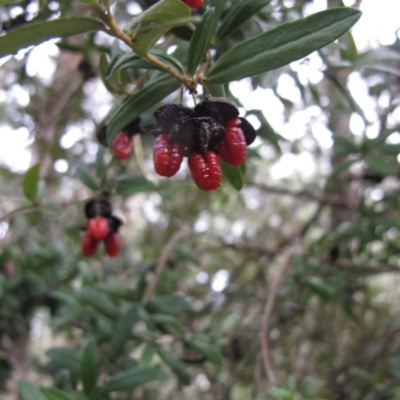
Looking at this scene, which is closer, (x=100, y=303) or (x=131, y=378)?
(x=131, y=378)

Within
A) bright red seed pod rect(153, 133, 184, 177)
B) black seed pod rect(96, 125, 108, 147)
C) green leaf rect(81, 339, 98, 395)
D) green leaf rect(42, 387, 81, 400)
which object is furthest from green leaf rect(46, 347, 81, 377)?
bright red seed pod rect(153, 133, 184, 177)

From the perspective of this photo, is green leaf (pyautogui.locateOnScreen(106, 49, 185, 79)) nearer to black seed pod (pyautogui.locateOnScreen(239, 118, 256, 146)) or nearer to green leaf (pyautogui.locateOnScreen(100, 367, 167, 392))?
black seed pod (pyautogui.locateOnScreen(239, 118, 256, 146))

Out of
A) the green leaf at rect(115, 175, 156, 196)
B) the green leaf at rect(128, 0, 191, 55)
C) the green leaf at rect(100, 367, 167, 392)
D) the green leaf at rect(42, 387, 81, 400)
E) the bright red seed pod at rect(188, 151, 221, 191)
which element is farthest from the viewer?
the green leaf at rect(115, 175, 156, 196)

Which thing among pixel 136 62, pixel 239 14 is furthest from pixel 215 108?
pixel 239 14

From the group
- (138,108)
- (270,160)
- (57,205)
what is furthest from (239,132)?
(270,160)

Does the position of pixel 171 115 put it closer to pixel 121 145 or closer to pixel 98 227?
pixel 121 145

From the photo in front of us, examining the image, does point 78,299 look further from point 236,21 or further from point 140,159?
Answer: point 236,21
